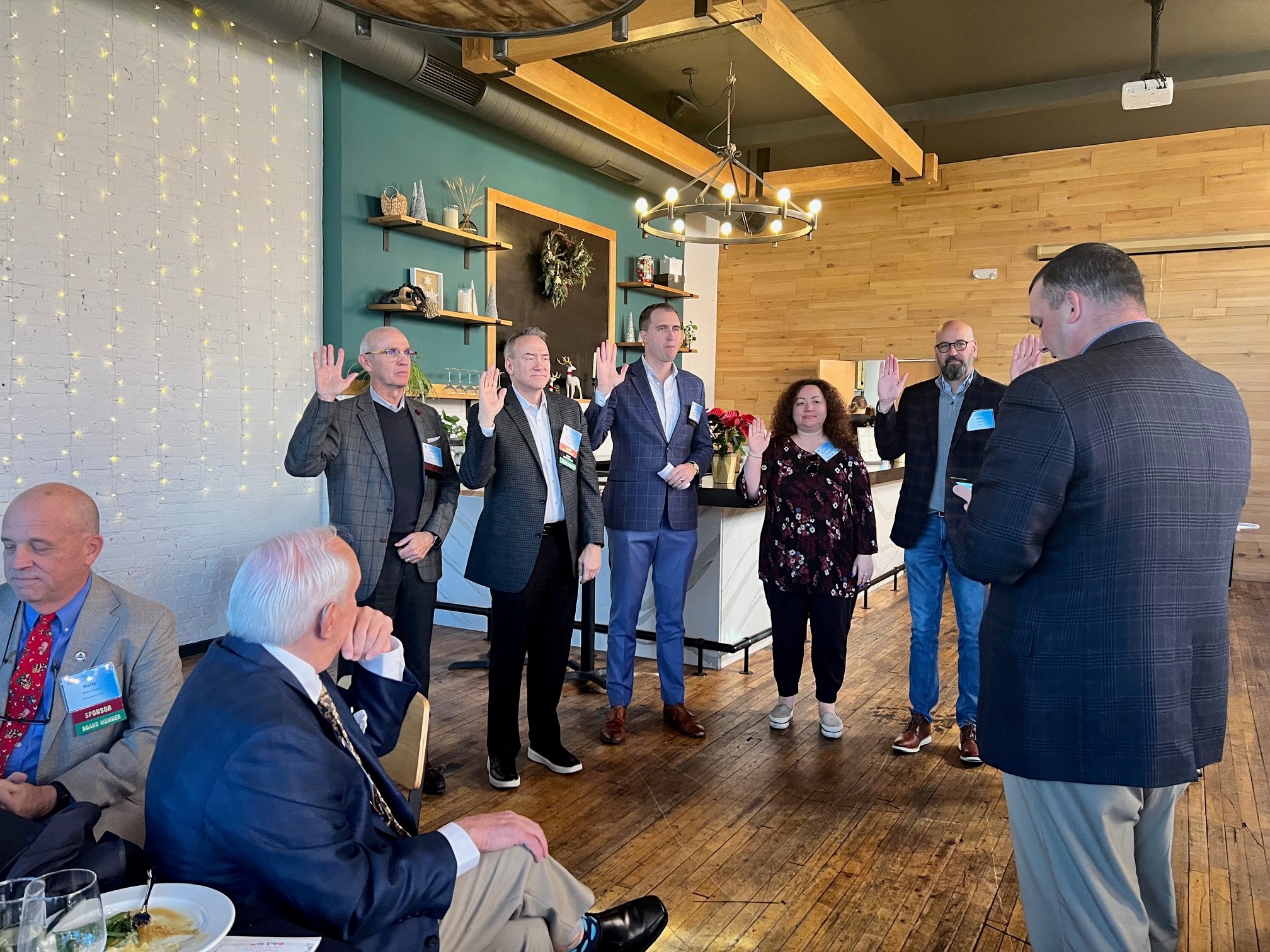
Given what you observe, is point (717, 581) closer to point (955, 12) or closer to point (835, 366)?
point (955, 12)

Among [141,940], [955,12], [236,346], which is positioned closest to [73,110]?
[236,346]

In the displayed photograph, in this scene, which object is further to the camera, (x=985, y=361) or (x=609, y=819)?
(x=985, y=361)

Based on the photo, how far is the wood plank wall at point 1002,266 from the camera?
8344 millimetres

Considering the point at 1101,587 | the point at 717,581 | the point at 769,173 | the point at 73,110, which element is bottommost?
the point at 717,581

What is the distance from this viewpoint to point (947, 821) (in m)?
3.21

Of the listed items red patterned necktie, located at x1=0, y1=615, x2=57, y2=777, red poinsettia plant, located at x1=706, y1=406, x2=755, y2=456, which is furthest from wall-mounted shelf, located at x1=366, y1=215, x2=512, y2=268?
red patterned necktie, located at x1=0, y1=615, x2=57, y2=777

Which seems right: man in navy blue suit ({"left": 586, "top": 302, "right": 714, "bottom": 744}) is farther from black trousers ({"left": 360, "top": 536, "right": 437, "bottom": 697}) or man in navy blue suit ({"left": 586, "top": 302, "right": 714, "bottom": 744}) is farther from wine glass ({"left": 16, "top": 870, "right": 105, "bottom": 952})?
wine glass ({"left": 16, "top": 870, "right": 105, "bottom": 952})

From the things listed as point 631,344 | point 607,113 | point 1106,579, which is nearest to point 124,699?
point 1106,579

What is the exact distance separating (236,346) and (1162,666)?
511cm

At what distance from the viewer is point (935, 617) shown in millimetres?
3830

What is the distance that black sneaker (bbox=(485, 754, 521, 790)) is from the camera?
3.43m

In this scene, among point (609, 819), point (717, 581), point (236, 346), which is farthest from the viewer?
point (236, 346)

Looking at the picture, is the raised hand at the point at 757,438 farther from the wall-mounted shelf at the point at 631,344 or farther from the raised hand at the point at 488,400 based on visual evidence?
the wall-mounted shelf at the point at 631,344

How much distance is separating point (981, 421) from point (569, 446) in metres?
1.62
